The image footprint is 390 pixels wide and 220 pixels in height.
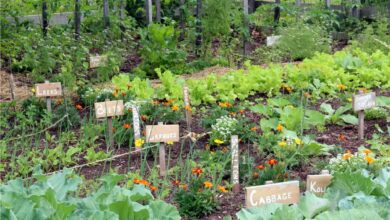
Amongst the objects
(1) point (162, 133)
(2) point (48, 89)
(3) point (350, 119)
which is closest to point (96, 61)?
(2) point (48, 89)

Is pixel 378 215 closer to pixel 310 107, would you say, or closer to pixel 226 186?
pixel 226 186

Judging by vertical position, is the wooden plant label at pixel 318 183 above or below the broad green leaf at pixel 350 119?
above

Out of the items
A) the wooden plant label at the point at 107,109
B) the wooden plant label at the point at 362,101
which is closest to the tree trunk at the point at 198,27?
the wooden plant label at the point at 107,109

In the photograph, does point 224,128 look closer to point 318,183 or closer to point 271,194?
point 318,183

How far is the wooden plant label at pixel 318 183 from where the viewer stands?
3916mm

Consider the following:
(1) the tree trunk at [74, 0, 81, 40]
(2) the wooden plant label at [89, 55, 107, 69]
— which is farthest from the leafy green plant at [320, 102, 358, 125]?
(1) the tree trunk at [74, 0, 81, 40]

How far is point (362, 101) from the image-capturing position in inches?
217

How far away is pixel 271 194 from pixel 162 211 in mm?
698

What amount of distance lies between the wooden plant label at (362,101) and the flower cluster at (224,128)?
90 cm

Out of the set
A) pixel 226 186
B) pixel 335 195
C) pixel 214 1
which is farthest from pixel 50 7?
pixel 335 195

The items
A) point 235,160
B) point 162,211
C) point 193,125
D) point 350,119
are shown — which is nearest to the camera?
point 162,211

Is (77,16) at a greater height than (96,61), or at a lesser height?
greater

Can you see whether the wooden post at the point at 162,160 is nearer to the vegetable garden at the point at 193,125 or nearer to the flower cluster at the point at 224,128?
the vegetable garden at the point at 193,125

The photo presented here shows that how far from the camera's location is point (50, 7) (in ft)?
32.9
